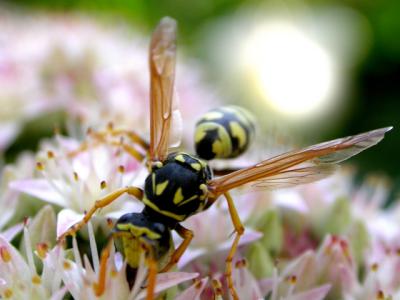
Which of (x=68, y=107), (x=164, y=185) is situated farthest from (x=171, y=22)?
(x=68, y=107)

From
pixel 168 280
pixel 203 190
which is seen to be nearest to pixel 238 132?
pixel 203 190

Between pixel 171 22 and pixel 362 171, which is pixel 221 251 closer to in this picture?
pixel 171 22

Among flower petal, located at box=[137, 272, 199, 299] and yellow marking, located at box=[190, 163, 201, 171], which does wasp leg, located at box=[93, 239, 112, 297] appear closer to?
flower petal, located at box=[137, 272, 199, 299]

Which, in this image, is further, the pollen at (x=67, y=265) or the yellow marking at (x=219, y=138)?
the yellow marking at (x=219, y=138)

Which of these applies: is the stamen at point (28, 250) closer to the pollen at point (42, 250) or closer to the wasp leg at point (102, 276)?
the pollen at point (42, 250)

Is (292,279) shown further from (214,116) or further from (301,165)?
(214,116)

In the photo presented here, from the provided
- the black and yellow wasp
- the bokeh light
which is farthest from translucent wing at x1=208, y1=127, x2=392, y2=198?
the bokeh light

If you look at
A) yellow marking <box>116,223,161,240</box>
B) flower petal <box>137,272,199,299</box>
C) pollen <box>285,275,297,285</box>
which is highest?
yellow marking <box>116,223,161,240</box>

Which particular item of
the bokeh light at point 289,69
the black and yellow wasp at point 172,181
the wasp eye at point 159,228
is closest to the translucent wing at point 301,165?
the black and yellow wasp at point 172,181
